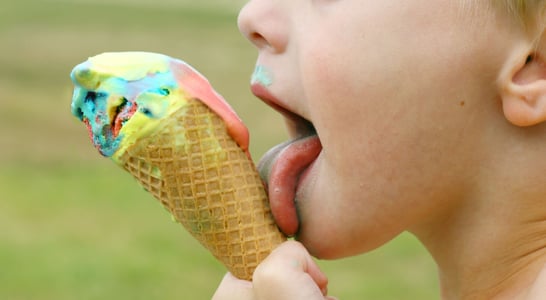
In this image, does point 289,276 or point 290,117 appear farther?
point 290,117

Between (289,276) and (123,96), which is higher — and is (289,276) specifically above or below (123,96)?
below

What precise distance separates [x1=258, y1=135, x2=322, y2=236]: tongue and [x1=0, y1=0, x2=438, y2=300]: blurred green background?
2.26 m

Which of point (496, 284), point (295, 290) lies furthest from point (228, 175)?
point (496, 284)

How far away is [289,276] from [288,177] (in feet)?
0.53

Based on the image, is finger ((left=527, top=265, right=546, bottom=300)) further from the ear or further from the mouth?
the mouth

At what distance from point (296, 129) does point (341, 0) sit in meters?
0.21

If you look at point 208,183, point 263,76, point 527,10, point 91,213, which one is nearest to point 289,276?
point 208,183

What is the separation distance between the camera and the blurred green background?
12.3 ft

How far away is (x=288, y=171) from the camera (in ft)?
4.60

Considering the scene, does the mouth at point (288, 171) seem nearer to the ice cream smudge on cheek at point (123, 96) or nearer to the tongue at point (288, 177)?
the tongue at point (288, 177)

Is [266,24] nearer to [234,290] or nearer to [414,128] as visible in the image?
[414,128]

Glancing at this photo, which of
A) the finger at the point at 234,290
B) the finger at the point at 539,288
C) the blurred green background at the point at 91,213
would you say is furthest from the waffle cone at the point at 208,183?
the blurred green background at the point at 91,213

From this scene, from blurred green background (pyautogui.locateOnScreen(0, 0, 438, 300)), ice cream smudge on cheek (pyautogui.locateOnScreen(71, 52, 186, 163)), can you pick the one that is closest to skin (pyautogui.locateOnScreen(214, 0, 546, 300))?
ice cream smudge on cheek (pyautogui.locateOnScreen(71, 52, 186, 163))

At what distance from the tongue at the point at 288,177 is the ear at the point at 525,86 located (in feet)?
0.91
